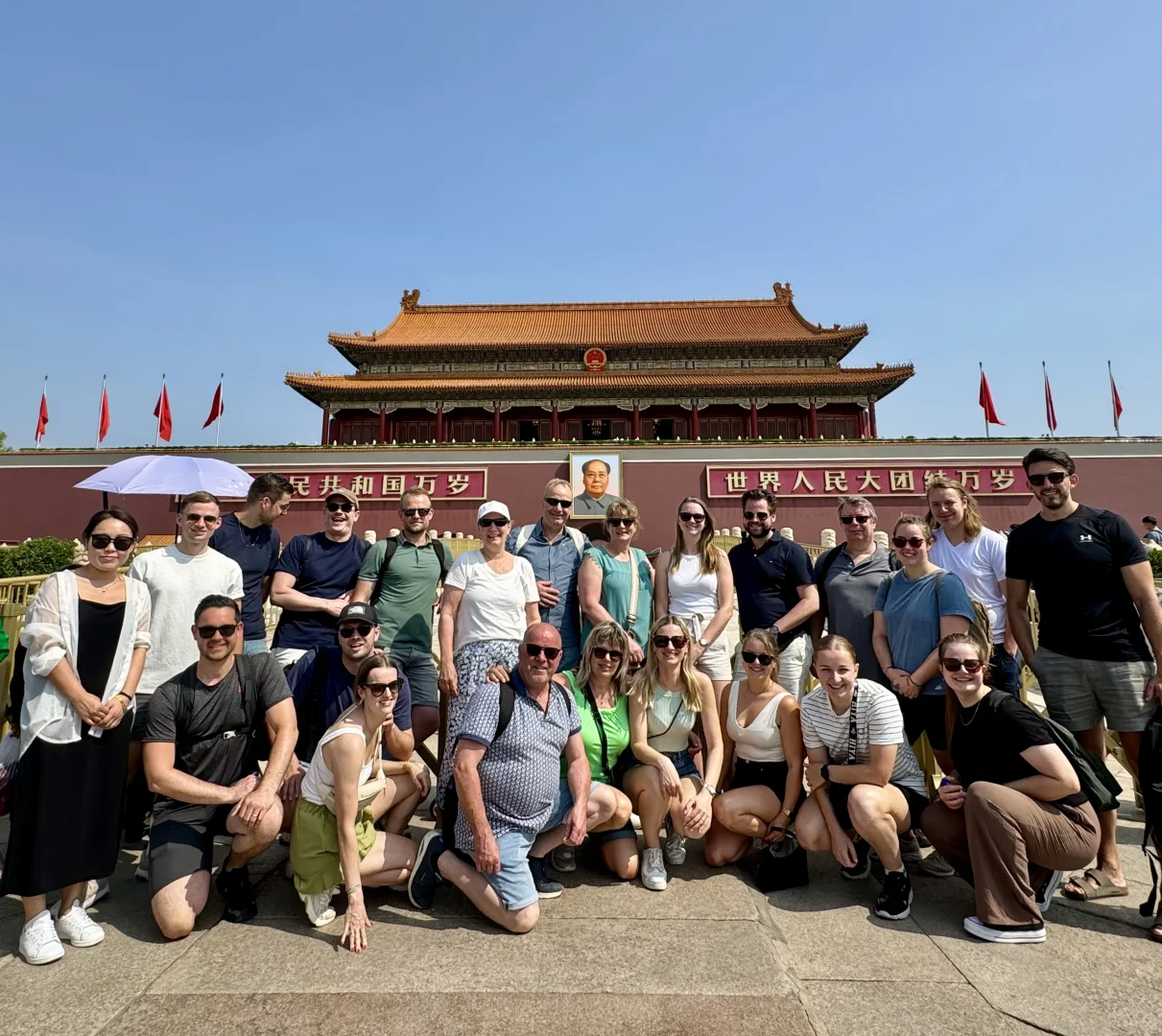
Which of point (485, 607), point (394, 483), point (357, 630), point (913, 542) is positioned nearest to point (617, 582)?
point (485, 607)

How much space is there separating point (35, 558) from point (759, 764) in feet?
50.2

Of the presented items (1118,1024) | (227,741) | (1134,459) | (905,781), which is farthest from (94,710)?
(1134,459)

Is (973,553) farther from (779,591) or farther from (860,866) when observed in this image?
(860,866)

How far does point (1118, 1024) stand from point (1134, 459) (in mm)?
19570

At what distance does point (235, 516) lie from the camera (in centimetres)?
413

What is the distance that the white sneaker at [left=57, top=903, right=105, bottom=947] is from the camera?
256cm

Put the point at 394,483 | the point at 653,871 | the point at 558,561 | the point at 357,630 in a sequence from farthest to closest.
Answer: the point at 394,483, the point at 558,561, the point at 357,630, the point at 653,871

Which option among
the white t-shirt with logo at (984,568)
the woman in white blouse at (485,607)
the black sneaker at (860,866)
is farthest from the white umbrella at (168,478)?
the white t-shirt with logo at (984,568)

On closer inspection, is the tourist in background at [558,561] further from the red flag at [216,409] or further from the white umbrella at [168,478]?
the red flag at [216,409]

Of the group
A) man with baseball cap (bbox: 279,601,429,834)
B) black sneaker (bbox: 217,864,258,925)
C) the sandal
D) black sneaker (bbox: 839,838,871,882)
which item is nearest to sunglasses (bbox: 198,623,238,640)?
man with baseball cap (bbox: 279,601,429,834)

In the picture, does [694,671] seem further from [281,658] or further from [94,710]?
[94,710]

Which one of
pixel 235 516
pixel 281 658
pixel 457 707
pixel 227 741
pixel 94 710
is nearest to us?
pixel 94 710

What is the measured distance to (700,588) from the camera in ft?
13.1

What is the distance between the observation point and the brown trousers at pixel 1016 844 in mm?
2643
